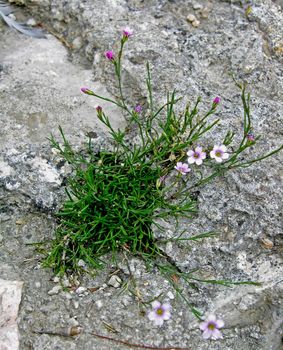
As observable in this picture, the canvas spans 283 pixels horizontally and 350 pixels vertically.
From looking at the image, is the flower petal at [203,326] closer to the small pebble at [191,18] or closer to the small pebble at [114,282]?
the small pebble at [114,282]

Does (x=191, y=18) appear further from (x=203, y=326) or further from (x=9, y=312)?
(x=9, y=312)

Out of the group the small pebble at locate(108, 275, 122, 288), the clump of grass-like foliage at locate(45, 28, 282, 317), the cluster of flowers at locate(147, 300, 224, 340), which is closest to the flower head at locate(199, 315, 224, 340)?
the cluster of flowers at locate(147, 300, 224, 340)

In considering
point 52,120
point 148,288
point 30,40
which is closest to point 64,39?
point 30,40

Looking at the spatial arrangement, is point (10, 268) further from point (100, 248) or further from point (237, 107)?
point (237, 107)

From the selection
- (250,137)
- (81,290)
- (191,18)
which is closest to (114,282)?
(81,290)

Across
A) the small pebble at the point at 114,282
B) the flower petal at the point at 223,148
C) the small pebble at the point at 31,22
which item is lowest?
the small pebble at the point at 114,282

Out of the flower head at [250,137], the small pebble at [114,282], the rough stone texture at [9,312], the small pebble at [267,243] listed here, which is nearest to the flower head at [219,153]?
the flower head at [250,137]
